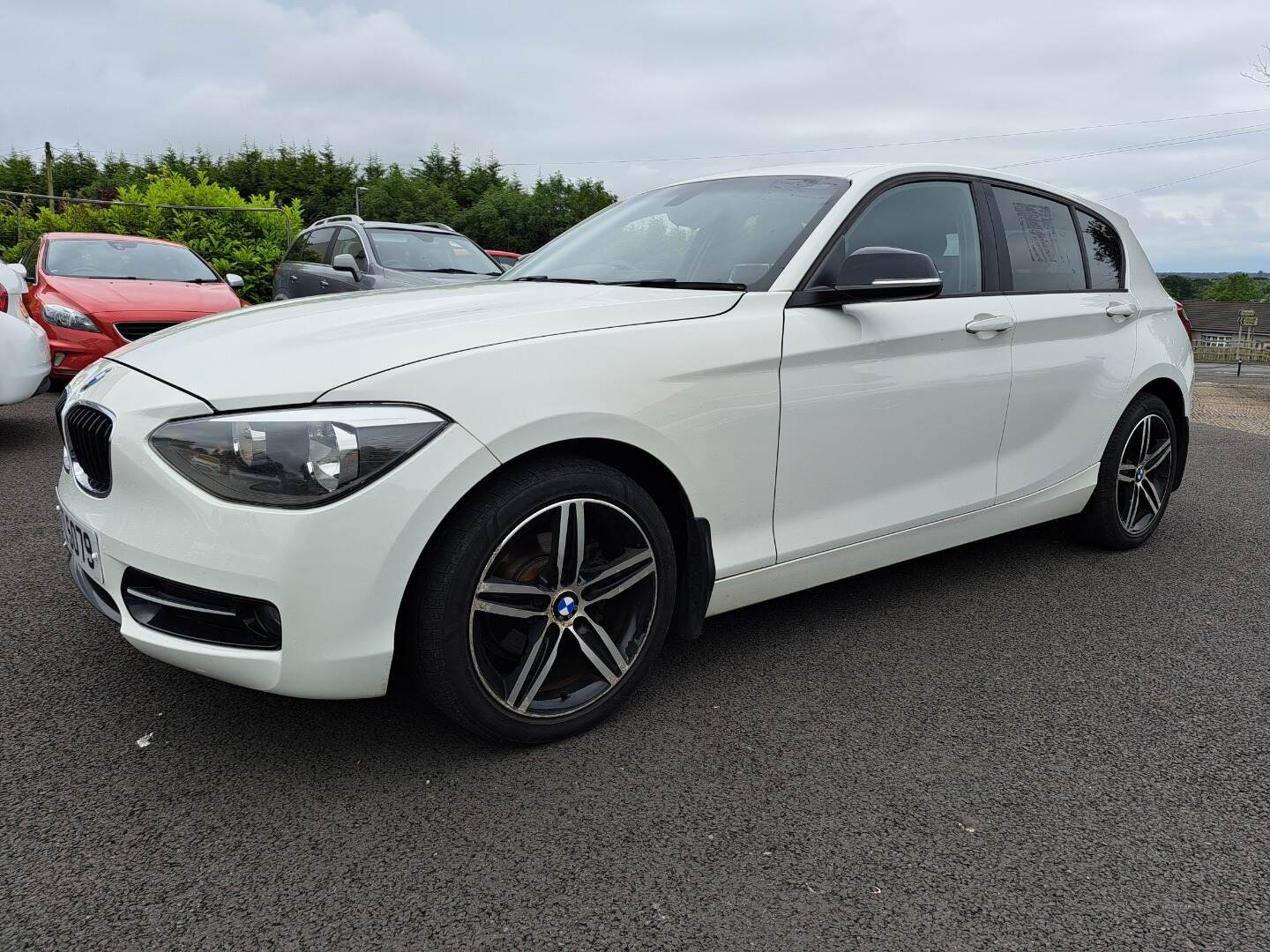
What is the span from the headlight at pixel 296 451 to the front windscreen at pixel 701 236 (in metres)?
1.25

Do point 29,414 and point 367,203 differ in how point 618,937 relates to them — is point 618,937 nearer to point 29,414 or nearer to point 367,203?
point 29,414

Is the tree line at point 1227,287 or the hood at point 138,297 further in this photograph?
the tree line at point 1227,287

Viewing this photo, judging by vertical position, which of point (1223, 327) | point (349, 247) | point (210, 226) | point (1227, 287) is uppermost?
point (210, 226)

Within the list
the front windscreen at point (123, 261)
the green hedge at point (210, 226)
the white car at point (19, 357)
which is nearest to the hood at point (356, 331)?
the white car at point (19, 357)

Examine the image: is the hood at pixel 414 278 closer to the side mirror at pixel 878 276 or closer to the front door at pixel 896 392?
the front door at pixel 896 392

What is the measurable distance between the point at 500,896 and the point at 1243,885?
4.91 feet

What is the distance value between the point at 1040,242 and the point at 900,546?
4.85 ft

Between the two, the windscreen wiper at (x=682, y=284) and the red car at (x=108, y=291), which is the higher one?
the windscreen wiper at (x=682, y=284)

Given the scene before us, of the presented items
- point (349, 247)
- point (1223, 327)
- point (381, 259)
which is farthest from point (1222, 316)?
point (381, 259)

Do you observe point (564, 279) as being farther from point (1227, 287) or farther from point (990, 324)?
point (1227, 287)

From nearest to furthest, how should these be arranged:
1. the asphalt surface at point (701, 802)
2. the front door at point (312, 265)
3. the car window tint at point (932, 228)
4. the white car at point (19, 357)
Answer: the asphalt surface at point (701, 802)
the car window tint at point (932, 228)
the white car at point (19, 357)
the front door at point (312, 265)

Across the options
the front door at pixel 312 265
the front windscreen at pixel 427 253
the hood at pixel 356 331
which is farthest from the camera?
the front door at pixel 312 265

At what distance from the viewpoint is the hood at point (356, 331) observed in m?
2.15

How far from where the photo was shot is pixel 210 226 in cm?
1605
